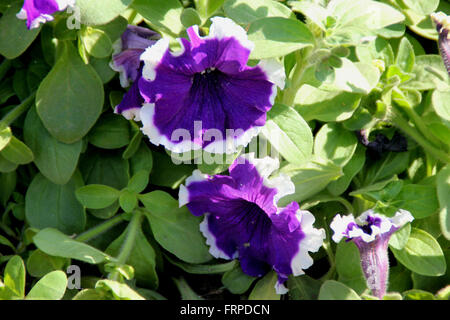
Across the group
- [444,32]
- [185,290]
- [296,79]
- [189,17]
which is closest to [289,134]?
[296,79]

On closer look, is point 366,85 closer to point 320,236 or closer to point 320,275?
point 320,236

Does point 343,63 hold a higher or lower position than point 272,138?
higher

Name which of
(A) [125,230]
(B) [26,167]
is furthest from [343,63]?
(B) [26,167]

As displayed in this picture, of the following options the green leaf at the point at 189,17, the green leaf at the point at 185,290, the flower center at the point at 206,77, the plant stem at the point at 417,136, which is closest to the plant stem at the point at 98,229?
the green leaf at the point at 185,290

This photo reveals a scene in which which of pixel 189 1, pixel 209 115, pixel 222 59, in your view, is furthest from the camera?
pixel 189 1

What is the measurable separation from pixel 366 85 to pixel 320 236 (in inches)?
15.2

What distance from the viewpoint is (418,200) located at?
1521 mm

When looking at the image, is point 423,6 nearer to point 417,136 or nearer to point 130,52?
point 417,136

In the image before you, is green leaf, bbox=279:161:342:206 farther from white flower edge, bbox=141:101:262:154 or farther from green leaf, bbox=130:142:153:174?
green leaf, bbox=130:142:153:174

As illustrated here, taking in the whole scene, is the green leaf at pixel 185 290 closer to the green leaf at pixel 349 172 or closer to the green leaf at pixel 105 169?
the green leaf at pixel 105 169

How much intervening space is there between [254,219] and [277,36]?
52 cm

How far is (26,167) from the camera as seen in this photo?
1.78m

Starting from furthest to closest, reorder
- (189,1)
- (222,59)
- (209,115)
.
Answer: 1. (189,1)
2. (209,115)
3. (222,59)

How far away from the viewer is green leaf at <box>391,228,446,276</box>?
1.44 meters
